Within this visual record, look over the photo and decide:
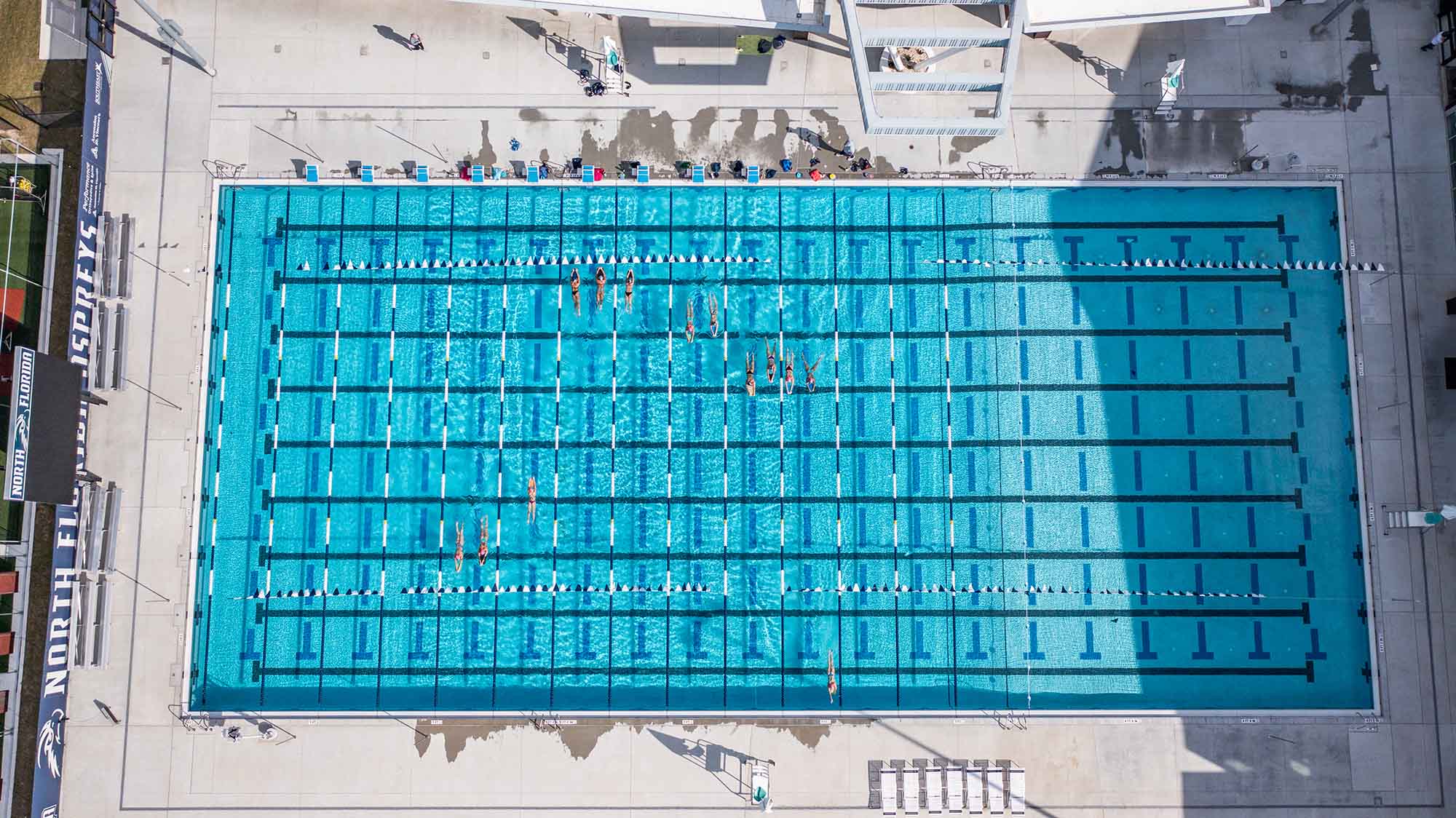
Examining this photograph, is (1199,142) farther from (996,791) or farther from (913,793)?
(913,793)

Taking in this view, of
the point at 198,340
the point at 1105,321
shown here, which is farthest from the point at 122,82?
the point at 1105,321

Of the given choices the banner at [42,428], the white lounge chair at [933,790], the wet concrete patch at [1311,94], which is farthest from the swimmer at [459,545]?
the wet concrete patch at [1311,94]

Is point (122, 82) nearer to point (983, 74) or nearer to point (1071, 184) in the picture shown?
point (983, 74)

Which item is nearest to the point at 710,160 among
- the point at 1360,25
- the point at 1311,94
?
the point at 1311,94

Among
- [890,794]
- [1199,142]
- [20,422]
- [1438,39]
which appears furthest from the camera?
[1199,142]

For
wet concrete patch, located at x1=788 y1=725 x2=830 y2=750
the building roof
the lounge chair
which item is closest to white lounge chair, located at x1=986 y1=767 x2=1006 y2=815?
wet concrete patch, located at x1=788 y1=725 x2=830 y2=750
